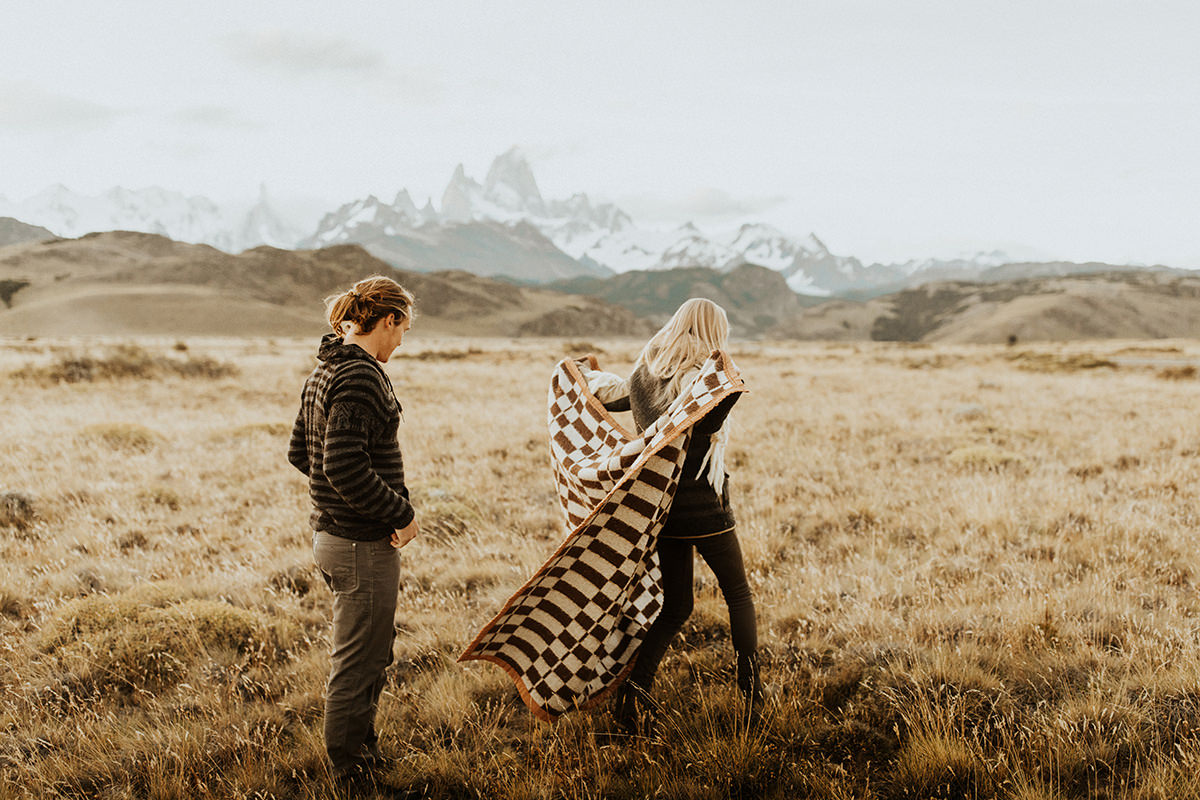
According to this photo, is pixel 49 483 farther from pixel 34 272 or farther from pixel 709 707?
pixel 34 272

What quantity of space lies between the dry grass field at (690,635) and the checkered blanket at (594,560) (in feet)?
1.18

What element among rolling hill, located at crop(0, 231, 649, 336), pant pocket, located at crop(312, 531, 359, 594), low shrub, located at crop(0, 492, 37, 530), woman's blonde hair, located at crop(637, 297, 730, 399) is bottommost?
low shrub, located at crop(0, 492, 37, 530)

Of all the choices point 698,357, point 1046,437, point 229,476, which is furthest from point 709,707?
point 1046,437

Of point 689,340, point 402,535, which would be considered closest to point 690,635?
point 689,340

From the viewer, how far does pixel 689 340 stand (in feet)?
11.7

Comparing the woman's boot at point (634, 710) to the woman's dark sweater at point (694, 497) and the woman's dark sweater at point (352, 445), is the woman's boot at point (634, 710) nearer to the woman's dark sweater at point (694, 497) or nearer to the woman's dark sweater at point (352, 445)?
the woman's dark sweater at point (694, 497)

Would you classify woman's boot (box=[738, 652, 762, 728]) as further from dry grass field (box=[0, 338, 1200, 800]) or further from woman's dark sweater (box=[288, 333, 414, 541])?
woman's dark sweater (box=[288, 333, 414, 541])

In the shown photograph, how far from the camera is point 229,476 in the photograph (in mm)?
9758

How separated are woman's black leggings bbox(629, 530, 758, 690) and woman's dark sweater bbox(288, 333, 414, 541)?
1565 millimetres

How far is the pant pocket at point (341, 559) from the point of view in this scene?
3.12 m

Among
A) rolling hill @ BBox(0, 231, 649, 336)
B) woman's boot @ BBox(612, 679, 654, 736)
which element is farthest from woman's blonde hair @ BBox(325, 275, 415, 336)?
rolling hill @ BBox(0, 231, 649, 336)

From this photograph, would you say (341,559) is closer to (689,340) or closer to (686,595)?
(686,595)

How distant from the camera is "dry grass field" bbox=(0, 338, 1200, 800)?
3.32 metres

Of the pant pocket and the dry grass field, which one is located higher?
the pant pocket
